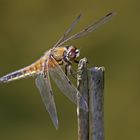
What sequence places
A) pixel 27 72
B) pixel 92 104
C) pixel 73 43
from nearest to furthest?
1. pixel 92 104
2. pixel 27 72
3. pixel 73 43

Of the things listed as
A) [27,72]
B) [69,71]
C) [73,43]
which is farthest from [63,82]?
[73,43]

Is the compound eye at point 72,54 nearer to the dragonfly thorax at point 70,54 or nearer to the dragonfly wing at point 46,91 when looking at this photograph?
the dragonfly thorax at point 70,54

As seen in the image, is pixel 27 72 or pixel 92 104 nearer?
pixel 92 104

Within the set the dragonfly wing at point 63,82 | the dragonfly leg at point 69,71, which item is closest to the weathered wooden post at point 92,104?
the dragonfly wing at point 63,82

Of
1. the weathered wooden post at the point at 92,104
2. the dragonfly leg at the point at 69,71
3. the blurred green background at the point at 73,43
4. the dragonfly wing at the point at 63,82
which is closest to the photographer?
the weathered wooden post at the point at 92,104

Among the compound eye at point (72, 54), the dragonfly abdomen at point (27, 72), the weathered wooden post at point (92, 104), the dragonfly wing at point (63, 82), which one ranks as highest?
the dragonfly abdomen at point (27, 72)

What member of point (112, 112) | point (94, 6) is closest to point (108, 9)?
point (94, 6)

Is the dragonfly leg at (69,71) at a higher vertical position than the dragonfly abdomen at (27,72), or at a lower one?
lower

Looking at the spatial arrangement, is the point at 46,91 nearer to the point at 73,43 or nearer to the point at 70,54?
the point at 70,54

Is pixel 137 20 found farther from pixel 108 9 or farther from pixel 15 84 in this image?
pixel 15 84
